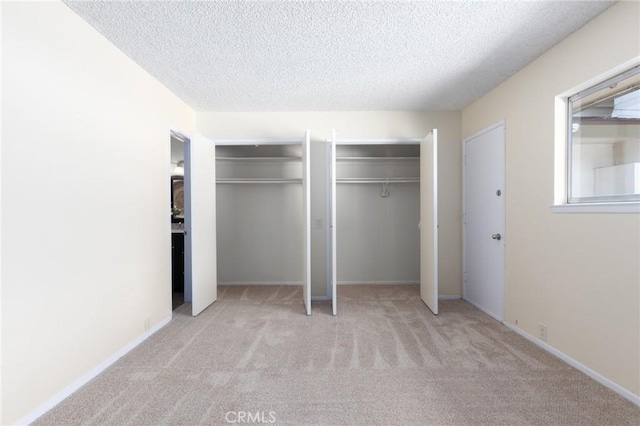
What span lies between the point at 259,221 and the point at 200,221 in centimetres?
147

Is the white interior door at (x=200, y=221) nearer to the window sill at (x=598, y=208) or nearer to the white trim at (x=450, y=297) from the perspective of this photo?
the white trim at (x=450, y=297)

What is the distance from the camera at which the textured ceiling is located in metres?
1.91

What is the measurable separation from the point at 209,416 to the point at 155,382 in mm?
590

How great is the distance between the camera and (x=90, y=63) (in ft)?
6.87

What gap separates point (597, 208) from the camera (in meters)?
1.98

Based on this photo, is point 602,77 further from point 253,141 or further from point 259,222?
point 259,222

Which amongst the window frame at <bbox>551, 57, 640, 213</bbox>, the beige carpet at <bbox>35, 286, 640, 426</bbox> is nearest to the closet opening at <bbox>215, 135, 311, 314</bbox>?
the beige carpet at <bbox>35, 286, 640, 426</bbox>

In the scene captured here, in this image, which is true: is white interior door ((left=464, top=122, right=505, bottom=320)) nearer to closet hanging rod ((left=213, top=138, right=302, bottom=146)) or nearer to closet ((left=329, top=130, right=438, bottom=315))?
closet ((left=329, top=130, right=438, bottom=315))

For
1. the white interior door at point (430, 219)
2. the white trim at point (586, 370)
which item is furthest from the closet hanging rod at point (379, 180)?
the white trim at point (586, 370)

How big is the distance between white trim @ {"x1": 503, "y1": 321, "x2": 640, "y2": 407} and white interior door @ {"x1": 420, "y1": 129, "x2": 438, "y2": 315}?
3.03 feet

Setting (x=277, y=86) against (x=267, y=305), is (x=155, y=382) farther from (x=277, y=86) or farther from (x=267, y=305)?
(x=277, y=86)

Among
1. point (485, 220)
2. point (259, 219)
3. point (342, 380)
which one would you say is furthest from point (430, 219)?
point (259, 219)

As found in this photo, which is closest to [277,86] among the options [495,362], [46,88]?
[46,88]

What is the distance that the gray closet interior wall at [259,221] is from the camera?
4.86 m
